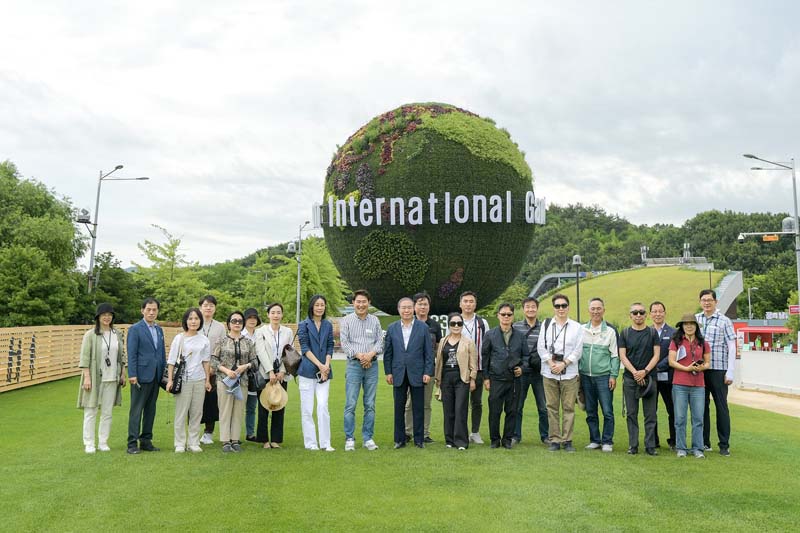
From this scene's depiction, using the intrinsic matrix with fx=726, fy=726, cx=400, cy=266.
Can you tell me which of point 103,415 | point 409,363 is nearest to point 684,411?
point 409,363

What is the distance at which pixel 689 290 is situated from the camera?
5703 centimetres

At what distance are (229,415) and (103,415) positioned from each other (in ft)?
4.59

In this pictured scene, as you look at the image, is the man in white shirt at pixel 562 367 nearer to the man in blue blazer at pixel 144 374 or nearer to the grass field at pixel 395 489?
the grass field at pixel 395 489

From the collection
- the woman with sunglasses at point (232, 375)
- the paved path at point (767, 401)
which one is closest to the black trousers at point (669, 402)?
the woman with sunglasses at point (232, 375)

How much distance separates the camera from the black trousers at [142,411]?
7672mm

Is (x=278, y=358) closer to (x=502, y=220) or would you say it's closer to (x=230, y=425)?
(x=230, y=425)

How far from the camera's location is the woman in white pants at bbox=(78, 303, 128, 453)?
25.4 ft

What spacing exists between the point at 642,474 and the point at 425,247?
48.7ft

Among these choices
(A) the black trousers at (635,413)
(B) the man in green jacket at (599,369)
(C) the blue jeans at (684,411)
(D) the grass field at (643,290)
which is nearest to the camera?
(C) the blue jeans at (684,411)

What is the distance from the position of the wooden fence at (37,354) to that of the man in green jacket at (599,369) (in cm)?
1211

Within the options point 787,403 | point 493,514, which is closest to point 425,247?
point 787,403

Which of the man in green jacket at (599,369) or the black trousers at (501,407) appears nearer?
the man in green jacket at (599,369)

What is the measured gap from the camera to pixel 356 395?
26.2 feet

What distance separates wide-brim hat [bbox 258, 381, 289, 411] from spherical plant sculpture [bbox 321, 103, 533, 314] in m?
13.5
